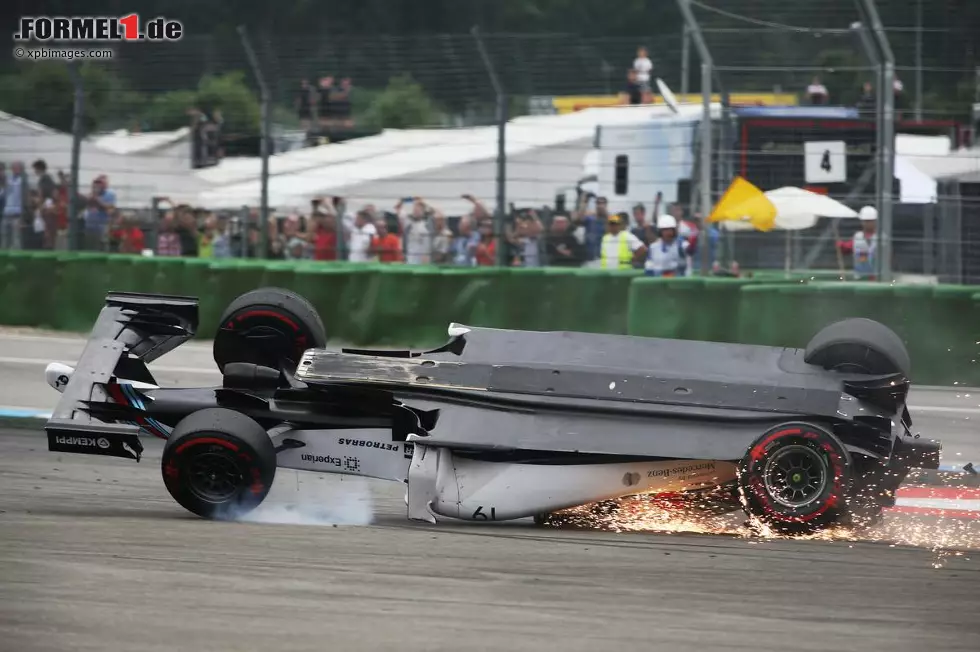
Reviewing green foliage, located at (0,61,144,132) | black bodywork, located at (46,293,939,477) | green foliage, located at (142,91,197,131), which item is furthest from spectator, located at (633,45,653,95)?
black bodywork, located at (46,293,939,477)

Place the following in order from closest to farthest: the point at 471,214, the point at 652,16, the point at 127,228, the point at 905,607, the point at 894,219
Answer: the point at 905,607 < the point at 894,219 < the point at 471,214 < the point at 127,228 < the point at 652,16

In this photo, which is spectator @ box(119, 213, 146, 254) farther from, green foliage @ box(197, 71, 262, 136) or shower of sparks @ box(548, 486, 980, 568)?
shower of sparks @ box(548, 486, 980, 568)

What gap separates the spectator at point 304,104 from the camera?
1507 cm

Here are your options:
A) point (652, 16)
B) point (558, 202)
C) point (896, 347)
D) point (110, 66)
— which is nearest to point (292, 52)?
point (110, 66)

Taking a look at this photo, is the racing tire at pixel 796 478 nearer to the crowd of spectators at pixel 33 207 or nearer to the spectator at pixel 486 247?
the spectator at pixel 486 247

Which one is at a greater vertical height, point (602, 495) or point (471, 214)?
point (471, 214)

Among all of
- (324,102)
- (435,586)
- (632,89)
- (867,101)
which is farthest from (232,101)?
(435,586)

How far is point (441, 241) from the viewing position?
13.9 meters

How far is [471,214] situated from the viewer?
1373cm

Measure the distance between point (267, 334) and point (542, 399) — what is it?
171 cm

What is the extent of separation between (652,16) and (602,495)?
30.8m

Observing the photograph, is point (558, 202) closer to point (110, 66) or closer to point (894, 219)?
point (894, 219)

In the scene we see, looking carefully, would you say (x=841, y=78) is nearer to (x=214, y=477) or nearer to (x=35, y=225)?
(x=35, y=225)

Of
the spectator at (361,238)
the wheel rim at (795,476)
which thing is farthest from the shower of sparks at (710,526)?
the spectator at (361,238)
